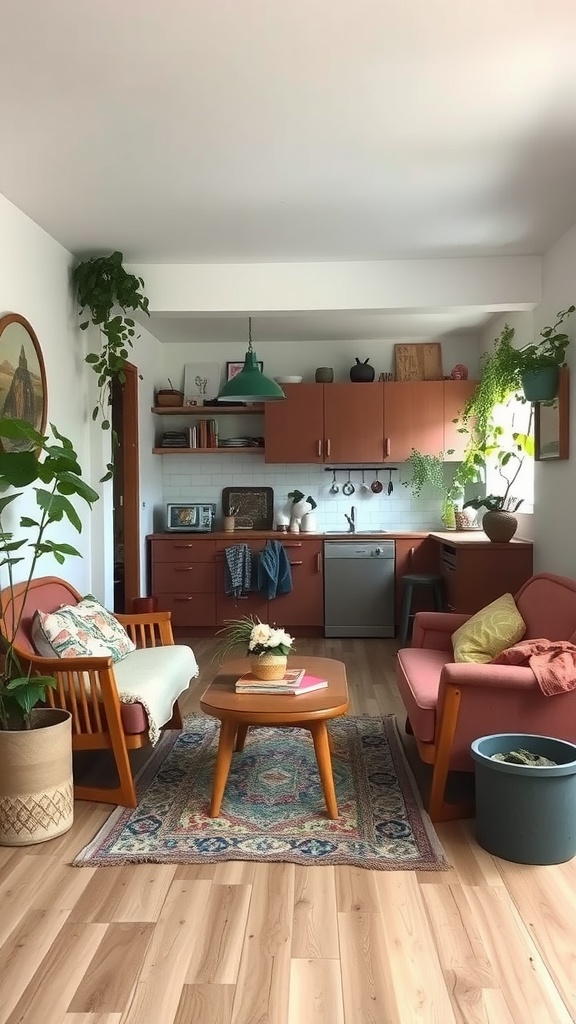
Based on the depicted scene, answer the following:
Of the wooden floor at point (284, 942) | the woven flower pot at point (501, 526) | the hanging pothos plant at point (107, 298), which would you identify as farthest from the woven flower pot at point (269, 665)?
the woven flower pot at point (501, 526)

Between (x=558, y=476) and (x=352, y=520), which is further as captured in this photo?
(x=352, y=520)

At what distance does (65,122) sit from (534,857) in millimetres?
3145

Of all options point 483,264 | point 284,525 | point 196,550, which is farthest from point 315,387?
point 483,264

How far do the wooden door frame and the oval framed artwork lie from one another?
6.96ft

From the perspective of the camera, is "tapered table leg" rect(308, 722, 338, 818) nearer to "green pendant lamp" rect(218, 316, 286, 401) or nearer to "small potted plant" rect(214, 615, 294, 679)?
"small potted plant" rect(214, 615, 294, 679)

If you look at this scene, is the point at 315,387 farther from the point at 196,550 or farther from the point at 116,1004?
the point at 116,1004

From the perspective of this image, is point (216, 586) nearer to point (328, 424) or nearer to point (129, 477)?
point (129, 477)

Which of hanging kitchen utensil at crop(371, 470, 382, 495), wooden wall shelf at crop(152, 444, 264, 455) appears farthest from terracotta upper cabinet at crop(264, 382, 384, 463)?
hanging kitchen utensil at crop(371, 470, 382, 495)

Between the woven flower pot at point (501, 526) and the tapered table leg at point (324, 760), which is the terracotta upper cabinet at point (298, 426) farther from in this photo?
the tapered table leg at point (324, 760)

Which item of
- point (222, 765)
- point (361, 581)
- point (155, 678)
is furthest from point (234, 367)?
point (222, 765)

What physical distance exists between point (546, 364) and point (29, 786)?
3.45 metres

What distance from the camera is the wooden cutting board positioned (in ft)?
23.6

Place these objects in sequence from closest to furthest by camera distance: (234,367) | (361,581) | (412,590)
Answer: (412,590) → (361,581) → (234,367)

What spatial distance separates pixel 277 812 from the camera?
3.22m
